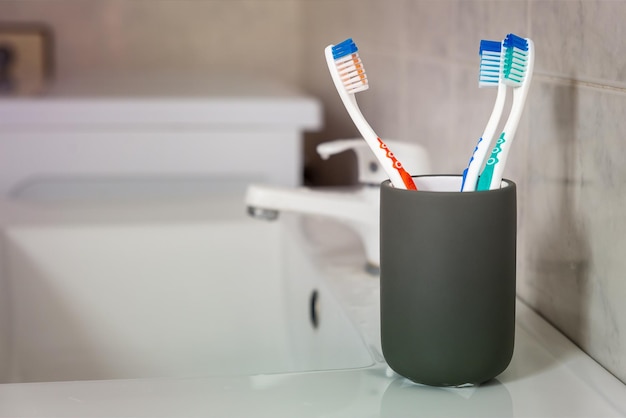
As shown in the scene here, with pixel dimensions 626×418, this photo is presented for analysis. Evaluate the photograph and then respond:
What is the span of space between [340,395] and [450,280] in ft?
0.31

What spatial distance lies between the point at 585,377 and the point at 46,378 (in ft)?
1.79

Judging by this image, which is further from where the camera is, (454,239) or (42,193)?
(42,193)

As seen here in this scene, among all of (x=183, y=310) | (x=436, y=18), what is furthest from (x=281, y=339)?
(x=436, y=18)

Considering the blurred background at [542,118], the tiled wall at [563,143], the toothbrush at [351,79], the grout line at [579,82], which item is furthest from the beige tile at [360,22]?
the toothbrush at [351,79]

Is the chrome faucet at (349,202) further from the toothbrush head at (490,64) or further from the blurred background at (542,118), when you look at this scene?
the toothbrush head at (490,64)

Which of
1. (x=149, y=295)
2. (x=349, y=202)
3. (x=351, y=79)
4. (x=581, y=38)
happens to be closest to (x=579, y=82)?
(x=581, y=38)

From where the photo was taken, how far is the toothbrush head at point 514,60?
46 centimetres

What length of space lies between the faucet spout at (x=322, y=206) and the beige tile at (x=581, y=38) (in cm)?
22

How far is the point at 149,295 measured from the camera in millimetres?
902

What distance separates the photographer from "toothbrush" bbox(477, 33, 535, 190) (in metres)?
0.47

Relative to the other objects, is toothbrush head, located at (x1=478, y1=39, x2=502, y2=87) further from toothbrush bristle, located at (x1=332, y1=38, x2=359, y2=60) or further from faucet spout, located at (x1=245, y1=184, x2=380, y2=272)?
faucet spout, located at (x1=245, y1=184, x2=380, y2=272)

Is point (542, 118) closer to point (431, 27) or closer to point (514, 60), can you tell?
point (514, 60)

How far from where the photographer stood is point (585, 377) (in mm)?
509

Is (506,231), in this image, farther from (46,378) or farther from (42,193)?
(42,193)
